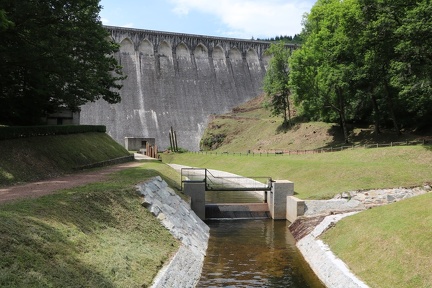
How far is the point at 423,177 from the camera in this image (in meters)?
26.7

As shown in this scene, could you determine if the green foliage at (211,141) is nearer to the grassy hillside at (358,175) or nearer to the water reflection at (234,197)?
the grassy hillside at (358,175)

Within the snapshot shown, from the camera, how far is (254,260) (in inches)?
635

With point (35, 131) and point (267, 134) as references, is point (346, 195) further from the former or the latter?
point (267, 134)

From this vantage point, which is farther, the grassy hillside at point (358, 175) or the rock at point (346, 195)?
the rock at point (346, 195)

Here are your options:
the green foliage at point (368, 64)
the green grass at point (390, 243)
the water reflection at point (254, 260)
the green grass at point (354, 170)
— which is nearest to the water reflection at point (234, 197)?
the green grass at point (354, 170)

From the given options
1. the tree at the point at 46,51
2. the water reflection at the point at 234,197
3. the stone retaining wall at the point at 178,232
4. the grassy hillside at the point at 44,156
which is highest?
the tree at the point at 46,51

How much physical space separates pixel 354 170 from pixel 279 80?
32631mm

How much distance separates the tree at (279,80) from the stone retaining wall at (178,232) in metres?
39.5

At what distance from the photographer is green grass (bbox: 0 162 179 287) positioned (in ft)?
28.6

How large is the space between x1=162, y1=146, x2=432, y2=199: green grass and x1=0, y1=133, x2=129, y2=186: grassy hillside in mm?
14776

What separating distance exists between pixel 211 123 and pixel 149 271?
6136 cm

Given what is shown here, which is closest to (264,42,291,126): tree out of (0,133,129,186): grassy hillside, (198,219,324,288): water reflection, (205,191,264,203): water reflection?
(205,191,264,203): water reflection

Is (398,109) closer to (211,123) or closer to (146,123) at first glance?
(211,123)

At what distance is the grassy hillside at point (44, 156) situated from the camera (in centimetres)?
2056
